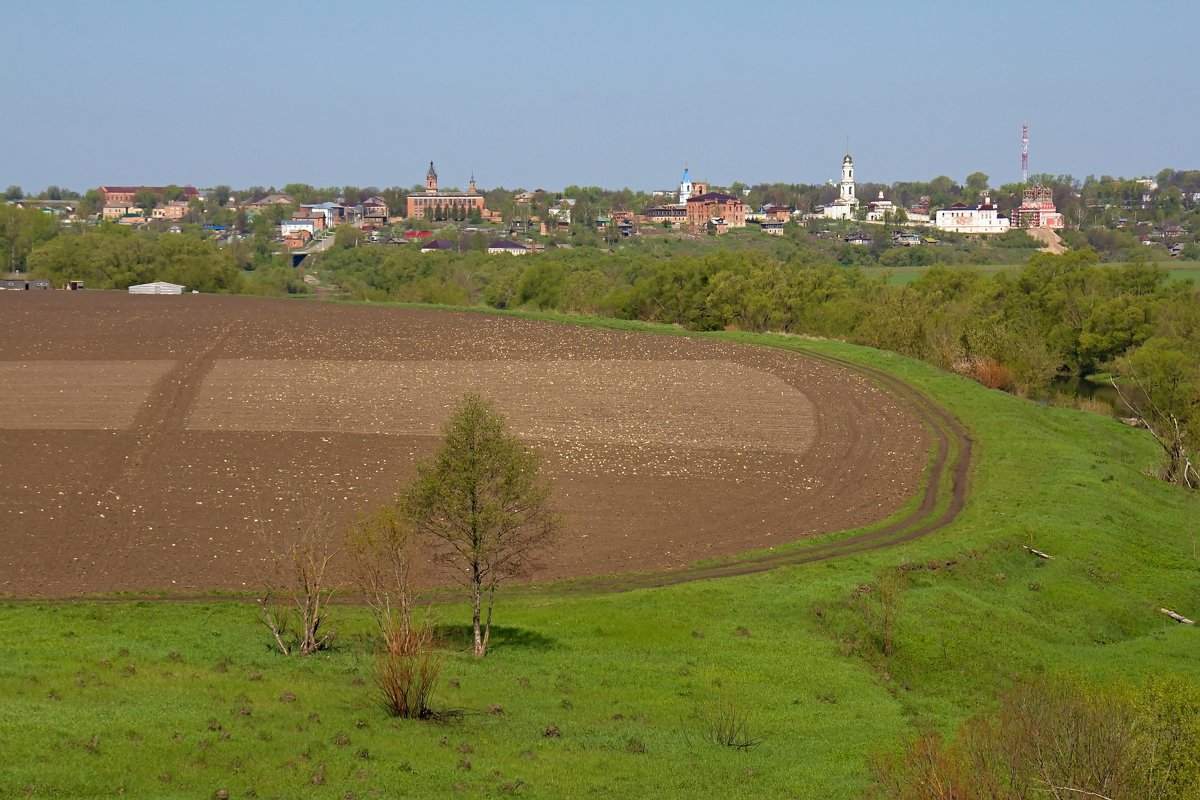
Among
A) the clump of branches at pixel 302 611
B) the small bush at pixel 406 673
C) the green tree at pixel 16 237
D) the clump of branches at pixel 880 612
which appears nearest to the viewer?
the small bush at pixel 406 673

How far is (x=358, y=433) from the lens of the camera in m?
49.2

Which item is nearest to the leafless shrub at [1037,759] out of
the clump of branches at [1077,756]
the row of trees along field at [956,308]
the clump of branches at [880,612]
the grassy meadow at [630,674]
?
the clump of branches at [1077,756]

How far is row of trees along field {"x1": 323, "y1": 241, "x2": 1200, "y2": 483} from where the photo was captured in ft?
238

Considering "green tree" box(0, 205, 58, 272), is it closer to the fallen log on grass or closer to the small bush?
the fallen log on grass

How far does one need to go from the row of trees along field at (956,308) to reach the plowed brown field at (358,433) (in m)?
16.1

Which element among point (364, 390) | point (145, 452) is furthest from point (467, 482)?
point (364, 390)

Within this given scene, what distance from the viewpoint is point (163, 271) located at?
104 meters

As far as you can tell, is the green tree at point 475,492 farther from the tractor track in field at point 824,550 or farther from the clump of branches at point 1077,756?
the clump of branches at point 1077,756

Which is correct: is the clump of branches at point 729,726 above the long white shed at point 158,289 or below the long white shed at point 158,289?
below

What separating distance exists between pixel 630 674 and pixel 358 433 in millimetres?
24658

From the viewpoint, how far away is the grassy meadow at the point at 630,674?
19875mm

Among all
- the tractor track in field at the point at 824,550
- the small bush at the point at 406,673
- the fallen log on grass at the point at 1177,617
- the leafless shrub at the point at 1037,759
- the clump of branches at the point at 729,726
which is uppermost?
the leafless shrub at the point at 1037,759

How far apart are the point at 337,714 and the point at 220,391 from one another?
34663mm

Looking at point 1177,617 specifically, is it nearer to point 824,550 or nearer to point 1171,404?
point 824,550
